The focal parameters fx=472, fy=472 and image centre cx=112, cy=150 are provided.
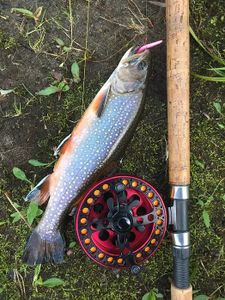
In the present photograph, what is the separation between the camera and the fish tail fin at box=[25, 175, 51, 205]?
2297 mm

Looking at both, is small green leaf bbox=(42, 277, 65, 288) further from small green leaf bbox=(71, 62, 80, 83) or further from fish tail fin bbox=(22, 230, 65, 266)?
small green leaf bbox=(71, 62, 80, 83)

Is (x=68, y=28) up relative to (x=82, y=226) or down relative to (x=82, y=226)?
up

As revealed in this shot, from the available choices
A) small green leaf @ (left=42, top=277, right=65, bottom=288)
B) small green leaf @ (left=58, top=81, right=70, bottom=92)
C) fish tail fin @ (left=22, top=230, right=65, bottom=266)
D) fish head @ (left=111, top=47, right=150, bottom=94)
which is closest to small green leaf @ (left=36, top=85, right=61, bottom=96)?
small green leaf @ (left=58, top=81, right=70, bottom=92)

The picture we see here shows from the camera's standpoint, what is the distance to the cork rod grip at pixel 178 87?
2.14 metres

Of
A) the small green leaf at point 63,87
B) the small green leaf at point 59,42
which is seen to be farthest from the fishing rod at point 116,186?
the small green leaf at point 59,42

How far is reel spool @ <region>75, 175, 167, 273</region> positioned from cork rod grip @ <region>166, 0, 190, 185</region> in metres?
0.17

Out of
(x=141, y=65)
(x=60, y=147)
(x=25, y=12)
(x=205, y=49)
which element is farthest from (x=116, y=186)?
(x=25, y=12)

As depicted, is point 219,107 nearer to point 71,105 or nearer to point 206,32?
point 206,32

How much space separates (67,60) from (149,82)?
1.45 ft

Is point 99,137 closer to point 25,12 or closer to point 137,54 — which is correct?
point 137,54

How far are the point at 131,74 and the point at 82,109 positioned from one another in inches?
14.4

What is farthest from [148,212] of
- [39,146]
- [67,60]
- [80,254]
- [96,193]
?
[67,60]

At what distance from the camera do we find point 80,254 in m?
2.50

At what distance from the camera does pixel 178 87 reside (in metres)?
2.18
